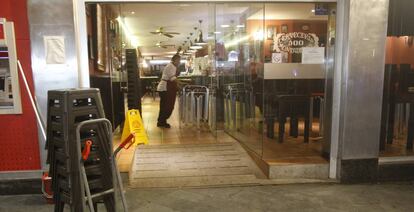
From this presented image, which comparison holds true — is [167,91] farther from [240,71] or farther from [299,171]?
[299,171]

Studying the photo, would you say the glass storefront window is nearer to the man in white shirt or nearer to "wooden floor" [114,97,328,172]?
"wooden floor" [114,97,328,172]

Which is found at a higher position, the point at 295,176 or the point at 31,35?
the point at 31,35

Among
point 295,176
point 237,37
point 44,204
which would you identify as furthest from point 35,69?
point 237,37

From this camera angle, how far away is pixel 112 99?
5.73 metres

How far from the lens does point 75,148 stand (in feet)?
7.18

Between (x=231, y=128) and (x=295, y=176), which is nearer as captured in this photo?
(x=295, y=176)

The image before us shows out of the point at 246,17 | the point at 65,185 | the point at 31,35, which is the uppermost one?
the point at 246,17

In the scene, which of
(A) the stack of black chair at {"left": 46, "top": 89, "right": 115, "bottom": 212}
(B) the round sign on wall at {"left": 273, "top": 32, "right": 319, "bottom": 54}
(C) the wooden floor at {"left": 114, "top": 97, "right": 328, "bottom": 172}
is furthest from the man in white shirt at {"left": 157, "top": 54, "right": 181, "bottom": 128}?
(A) the stack of black chair at {"left": 46, "top": 89, "right": 115, "bottom": 212}

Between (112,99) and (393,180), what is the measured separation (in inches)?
173

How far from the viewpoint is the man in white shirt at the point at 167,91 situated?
22.1ft

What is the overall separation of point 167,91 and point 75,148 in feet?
15.4

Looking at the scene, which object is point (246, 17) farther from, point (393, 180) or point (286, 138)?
point (393, 180)

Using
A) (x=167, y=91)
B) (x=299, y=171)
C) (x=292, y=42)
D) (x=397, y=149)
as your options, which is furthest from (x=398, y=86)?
(x=167, y=91)

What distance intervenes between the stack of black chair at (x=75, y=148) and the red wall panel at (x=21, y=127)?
1223mm
